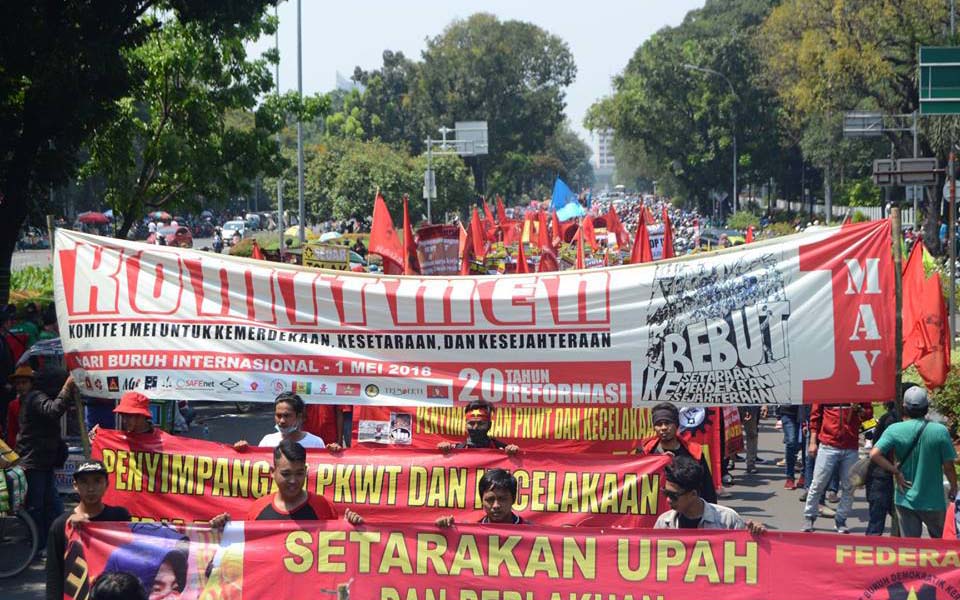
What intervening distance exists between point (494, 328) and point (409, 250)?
37.5 ft

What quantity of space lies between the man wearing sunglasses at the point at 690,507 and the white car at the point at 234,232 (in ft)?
177

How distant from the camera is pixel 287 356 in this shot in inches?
294

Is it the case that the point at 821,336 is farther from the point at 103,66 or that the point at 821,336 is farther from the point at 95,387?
the point at 103,66

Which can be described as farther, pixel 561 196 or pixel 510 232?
pixel 561 196

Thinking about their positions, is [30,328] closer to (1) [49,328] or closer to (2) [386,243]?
(1) [49,328]

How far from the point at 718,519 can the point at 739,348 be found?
4.35ft

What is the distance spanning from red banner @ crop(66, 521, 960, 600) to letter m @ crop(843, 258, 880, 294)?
161cm

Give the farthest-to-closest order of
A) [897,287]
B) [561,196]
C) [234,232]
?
[234,232] → [561,196] → [897,287]

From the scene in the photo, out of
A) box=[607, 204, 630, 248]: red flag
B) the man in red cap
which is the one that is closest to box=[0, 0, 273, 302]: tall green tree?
the man in red cap

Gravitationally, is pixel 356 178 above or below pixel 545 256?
above

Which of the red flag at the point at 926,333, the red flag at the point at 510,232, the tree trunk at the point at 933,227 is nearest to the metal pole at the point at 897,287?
the red flag at the point at 926,333

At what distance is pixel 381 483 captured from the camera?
25.2 feet

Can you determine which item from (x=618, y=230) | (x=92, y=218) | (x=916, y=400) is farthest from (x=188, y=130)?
(x=92, y=218)

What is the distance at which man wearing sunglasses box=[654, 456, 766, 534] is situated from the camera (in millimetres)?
5809
